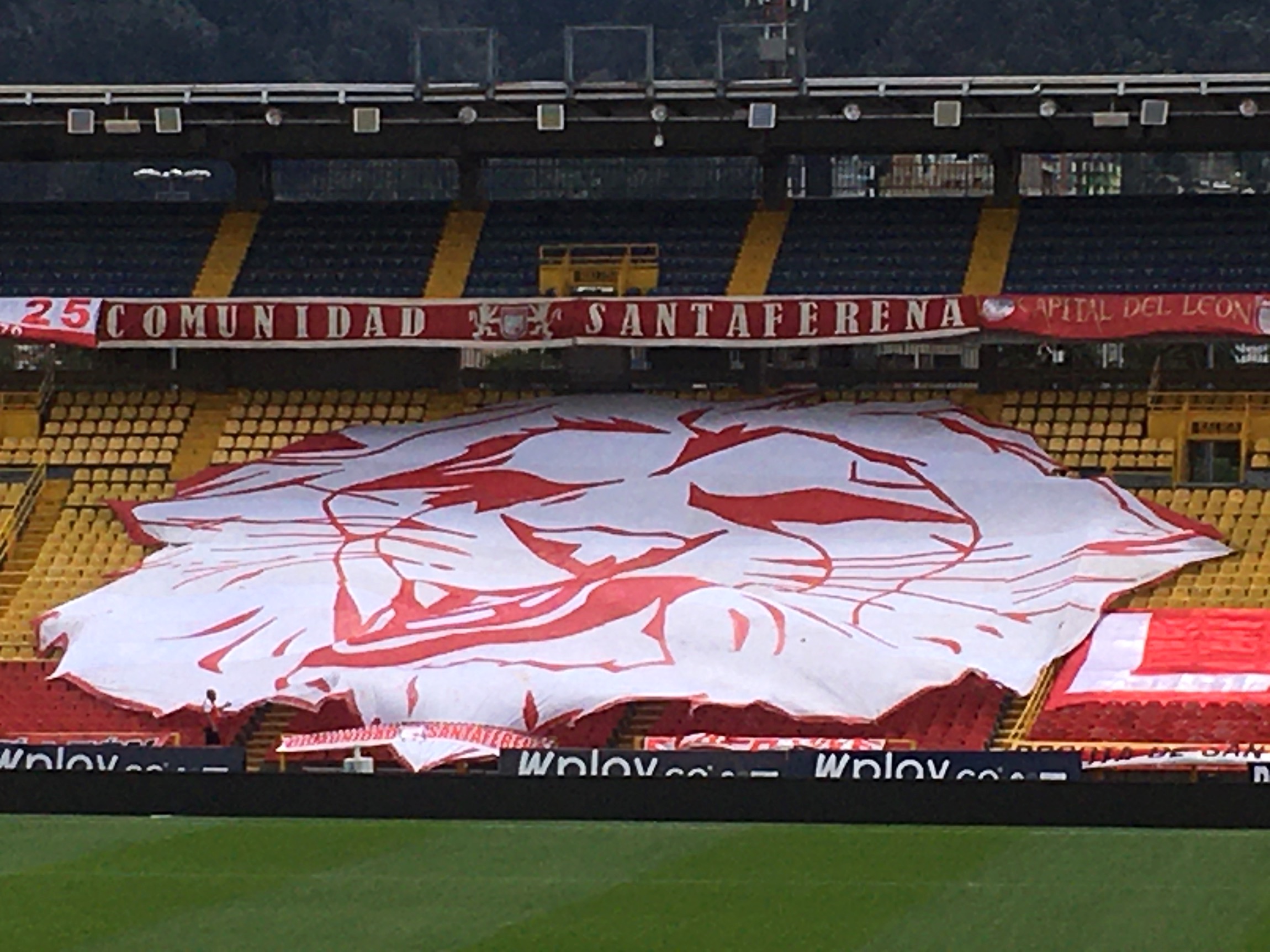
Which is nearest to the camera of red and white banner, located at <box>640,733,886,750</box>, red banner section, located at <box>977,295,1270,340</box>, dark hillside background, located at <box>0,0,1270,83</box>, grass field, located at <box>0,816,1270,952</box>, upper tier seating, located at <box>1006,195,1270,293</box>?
grass field, located at <box>0,816,1270,952</box>

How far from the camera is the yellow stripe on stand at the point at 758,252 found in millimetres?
39438

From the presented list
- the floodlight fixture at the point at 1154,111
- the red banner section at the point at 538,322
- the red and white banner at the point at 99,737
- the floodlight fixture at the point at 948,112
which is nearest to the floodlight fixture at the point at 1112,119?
the floodlight fixture at the point at 1154,111

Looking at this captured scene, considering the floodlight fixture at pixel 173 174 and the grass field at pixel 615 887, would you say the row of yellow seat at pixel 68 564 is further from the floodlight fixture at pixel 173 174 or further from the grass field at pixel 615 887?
the floodlight fixture at pixel 173 174

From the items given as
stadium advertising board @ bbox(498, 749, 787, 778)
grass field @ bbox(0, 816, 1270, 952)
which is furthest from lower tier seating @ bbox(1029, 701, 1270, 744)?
grass field @ bbox(0, 816, 1270, 952)

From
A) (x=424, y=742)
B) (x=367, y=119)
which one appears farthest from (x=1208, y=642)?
(x=367, y=119)

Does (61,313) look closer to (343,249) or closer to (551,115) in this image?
(343,249)

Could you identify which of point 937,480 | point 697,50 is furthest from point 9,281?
point 697,50

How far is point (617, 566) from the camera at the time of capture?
35.6m

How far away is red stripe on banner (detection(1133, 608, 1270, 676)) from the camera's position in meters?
32.1

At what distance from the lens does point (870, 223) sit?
4041 cm

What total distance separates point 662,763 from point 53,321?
1391 cm

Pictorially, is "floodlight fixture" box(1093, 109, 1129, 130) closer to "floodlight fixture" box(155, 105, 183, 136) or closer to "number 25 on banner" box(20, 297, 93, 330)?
"floodlight fixture" box(155, 105, 183, 136)

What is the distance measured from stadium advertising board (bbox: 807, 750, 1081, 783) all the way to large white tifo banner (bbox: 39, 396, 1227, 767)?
12.5ft

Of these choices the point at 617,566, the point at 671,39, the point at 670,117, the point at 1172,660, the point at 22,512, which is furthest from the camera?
the point at 671,39
